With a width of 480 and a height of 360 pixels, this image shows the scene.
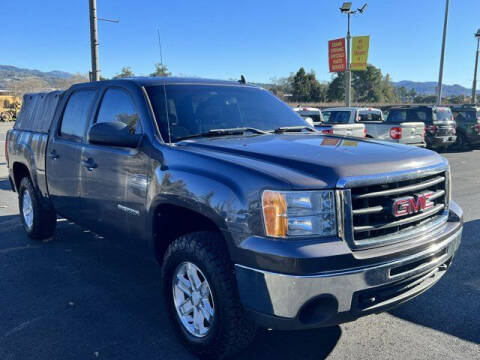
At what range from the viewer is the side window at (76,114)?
14.1 feet

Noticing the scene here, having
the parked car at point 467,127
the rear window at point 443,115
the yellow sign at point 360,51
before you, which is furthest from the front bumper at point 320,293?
the yellow sign at point 360,51

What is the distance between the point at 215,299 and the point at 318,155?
1098 millimetres

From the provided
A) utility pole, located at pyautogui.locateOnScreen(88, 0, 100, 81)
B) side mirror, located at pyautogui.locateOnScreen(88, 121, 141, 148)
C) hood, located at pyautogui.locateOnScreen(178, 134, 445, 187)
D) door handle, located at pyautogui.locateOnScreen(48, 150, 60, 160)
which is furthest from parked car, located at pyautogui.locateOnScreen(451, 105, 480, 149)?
side mirror, located at pyautogui.locateOnScreen(88, 121, 141, 148)

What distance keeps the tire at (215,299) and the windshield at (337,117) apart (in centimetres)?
1299

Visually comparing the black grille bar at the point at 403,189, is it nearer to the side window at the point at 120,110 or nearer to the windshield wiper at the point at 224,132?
the windshield wiper at the point at 224,132

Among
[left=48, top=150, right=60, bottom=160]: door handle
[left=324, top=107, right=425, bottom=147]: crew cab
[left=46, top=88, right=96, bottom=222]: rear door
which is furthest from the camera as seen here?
[left=324, top=107, right=425, bottom=147]: crew cab

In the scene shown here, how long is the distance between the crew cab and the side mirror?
951cm

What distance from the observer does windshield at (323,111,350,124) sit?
15156 mm

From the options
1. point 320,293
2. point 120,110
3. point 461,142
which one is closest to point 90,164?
point 120,110

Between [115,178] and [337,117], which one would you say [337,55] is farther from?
[115,178]

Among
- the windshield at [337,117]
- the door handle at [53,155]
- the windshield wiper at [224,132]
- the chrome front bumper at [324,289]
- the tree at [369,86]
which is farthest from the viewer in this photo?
the tree at [369,86]

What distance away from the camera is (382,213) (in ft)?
8.70

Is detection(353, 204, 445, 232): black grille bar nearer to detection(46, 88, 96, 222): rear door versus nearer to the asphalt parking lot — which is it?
the asphalt parking lot

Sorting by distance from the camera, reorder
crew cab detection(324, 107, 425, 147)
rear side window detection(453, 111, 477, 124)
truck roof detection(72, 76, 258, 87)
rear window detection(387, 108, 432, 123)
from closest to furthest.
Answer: truck roof detection(72, 76, 258, 87)
crew cab detection(324, 107, 425, 147)
rear window detection(387, 108, 432, 123)
rear side window detection(453, 111, 477, 124)
